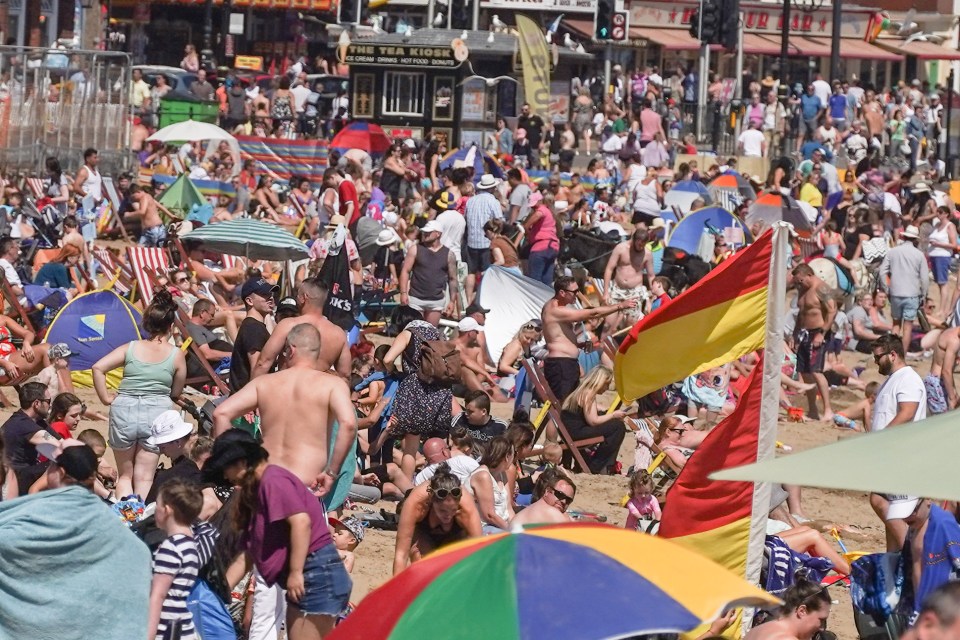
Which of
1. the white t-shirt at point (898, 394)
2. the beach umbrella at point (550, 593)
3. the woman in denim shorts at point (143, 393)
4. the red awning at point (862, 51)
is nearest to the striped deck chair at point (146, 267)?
the woman in denim shorts at point (143, 393)

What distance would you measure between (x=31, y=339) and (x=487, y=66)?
1788 cm

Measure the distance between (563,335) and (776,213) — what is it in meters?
8.57

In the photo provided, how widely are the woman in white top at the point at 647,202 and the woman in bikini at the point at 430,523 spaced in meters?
13.7

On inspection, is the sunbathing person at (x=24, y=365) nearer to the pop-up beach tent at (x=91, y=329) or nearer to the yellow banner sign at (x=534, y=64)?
the pop-up beach tent at (x=91, y=329)

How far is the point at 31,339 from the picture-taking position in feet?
40.3

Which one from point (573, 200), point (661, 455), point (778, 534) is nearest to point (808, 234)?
point (573, 200)

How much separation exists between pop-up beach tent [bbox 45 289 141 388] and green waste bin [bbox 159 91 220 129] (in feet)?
44.7

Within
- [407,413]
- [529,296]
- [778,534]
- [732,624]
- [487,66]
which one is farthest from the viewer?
[487,66]

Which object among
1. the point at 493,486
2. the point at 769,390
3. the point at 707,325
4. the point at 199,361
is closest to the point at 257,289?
the point at 199,361

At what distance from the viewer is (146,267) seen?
47.3ft

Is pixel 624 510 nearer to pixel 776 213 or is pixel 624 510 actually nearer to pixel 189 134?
pixel 776 213

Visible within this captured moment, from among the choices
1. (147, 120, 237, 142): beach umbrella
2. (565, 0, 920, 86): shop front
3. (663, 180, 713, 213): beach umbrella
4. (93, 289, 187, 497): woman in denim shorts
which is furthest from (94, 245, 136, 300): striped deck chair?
(565, 0, 920, 86): shop front

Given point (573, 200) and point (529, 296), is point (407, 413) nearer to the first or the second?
point (529, 296)

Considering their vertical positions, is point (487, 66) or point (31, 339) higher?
point (487, 66)
